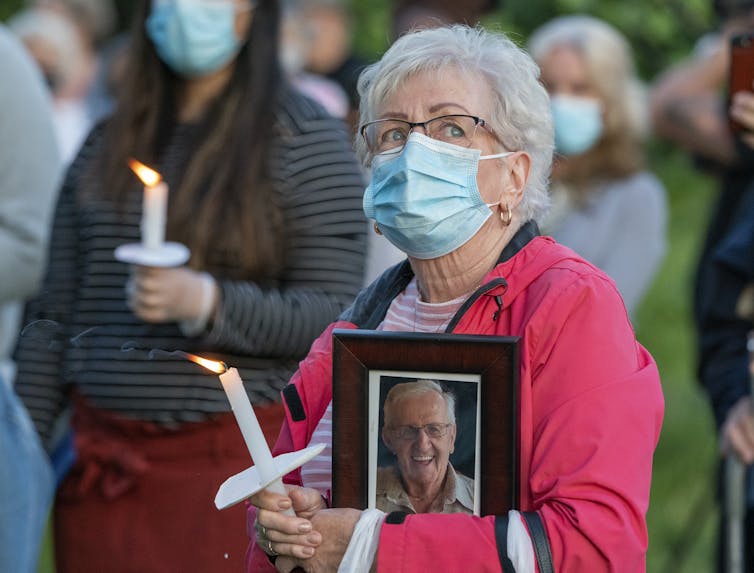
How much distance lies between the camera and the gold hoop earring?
255 centimetres

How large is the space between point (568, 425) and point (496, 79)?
68 centimetres

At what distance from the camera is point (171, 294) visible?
3361mm

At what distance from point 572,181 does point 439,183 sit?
3130 mm

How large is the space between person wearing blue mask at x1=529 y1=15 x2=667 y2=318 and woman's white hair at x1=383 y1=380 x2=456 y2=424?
3060mm

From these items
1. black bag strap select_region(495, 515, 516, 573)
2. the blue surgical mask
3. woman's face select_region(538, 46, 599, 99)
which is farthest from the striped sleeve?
woman's face select_region(538, 46, 599, 99)

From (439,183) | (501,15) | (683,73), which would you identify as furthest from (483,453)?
(501,15)

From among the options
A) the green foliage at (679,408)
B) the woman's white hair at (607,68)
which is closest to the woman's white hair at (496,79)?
the woman's white hair at (607,68)

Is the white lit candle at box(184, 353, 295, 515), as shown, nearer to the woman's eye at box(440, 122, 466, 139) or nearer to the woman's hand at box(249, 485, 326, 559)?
the woman's hand at box(249, 485, 326, 559)

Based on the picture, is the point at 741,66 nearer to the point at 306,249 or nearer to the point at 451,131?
the point at 306,249

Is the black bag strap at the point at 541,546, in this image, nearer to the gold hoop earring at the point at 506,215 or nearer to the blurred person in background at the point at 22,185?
the gold hoop earring at the point at 506,215

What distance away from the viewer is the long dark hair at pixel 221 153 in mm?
3588

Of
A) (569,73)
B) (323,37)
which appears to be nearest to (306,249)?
(569,73)

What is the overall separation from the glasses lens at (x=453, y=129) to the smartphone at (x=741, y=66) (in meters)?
1.51

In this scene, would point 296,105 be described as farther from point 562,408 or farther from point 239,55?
point 562,408
